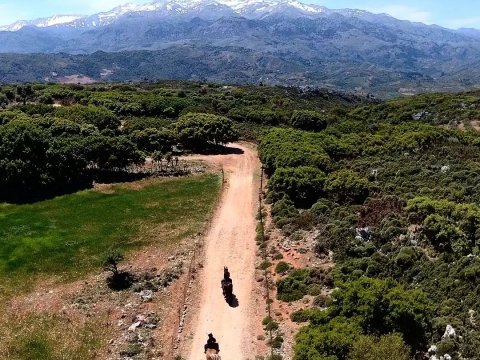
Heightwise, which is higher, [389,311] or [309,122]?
[309,122]

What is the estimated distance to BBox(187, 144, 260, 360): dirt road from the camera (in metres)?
31.2

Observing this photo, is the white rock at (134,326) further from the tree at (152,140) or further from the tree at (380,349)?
the tree at (152,140)

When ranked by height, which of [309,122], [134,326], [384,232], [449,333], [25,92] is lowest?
[134,326]

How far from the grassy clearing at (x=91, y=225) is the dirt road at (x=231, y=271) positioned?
2484 millimetres

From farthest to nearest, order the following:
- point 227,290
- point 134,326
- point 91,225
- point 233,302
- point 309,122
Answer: point 309,122 → point 91,225 → point 227,290 → point 233,302 → point 134,326

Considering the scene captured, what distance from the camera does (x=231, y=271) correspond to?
39750 millimetres

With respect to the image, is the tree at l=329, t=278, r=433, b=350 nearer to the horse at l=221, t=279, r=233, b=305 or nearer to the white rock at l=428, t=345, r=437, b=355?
the white rock at l=428, t=345, r=437, b=355

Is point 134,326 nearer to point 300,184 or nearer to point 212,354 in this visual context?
point 212,354

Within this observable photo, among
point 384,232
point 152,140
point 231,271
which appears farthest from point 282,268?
point 152,140

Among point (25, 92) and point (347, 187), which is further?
point (25, 92)

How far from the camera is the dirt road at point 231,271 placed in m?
31.2

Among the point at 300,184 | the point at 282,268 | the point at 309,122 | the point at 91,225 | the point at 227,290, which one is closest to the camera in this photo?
the point at 227,290

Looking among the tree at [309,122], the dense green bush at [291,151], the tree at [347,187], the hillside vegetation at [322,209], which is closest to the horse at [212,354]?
the hillside vegetation at [322,209]

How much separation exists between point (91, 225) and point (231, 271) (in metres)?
17.8
